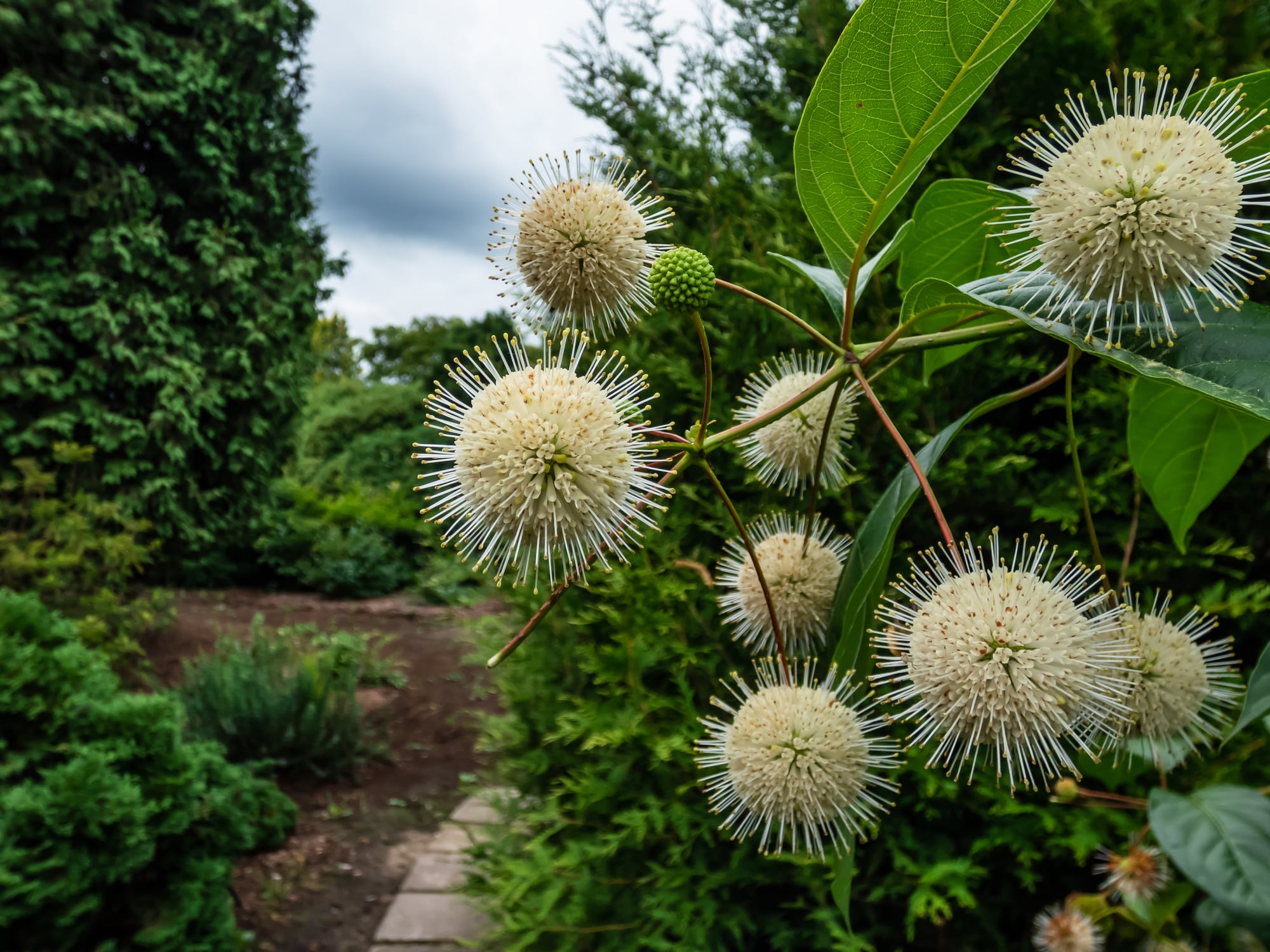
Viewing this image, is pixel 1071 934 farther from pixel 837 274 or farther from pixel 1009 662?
pixel 837 274

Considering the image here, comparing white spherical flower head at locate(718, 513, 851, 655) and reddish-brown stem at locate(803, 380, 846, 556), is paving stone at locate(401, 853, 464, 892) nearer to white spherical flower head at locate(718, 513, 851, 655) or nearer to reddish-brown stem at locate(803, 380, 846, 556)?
white spherical flower head at locate(718, 513, 851, 655)

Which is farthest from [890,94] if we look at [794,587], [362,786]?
[362,786]

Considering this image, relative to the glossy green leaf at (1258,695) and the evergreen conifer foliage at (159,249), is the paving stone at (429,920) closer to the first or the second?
the glossy green leaf at (1258,695)

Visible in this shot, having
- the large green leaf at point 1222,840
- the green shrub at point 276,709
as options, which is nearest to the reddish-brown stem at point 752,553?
the large green leaf at point 1222,840

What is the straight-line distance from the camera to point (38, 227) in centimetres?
621

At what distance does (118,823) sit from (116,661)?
2915 millimetres

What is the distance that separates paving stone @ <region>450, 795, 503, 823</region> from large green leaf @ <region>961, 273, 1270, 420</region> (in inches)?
165

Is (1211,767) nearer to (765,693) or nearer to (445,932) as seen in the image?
(765,693)

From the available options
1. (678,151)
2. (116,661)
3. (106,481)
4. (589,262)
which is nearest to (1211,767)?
(589,262)

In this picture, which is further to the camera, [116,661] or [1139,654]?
[116,661]

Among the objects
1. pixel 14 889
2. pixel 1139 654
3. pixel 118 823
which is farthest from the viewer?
pixel 118 823

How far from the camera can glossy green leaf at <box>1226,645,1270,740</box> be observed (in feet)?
2.07

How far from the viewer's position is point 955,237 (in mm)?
729

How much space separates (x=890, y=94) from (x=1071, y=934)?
173 cm
